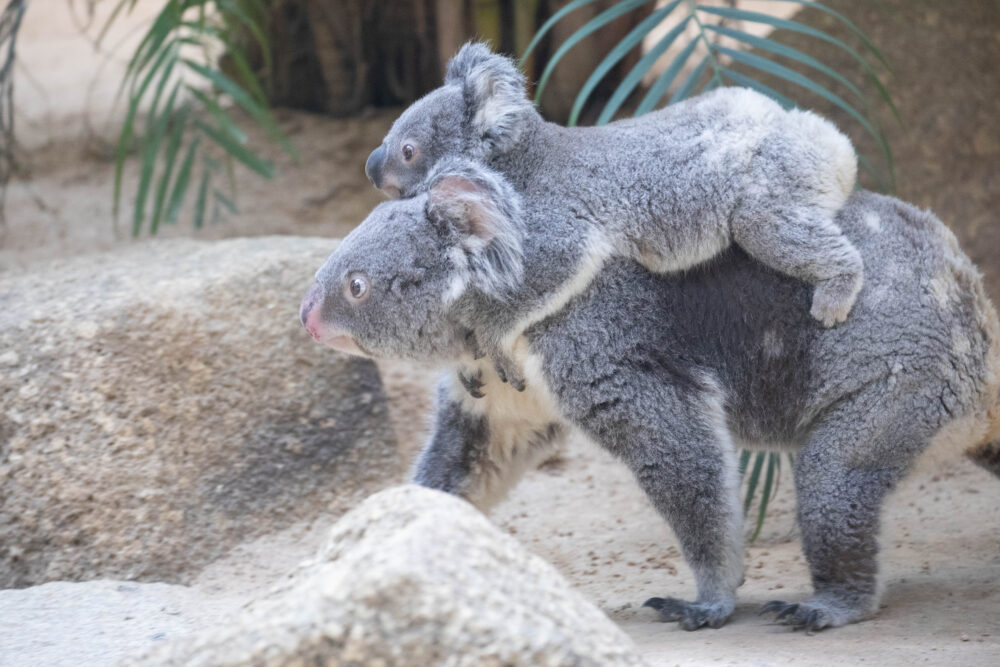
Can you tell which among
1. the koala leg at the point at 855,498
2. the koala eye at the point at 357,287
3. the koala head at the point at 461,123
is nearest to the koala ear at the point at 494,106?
the koala head at the point at 461,123

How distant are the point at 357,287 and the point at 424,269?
22cm

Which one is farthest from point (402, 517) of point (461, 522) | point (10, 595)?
point (10, 595)

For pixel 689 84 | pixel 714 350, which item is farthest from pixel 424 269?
pixel 689 84

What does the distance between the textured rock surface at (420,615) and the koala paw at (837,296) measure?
4.81ft

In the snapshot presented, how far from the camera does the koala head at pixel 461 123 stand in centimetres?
336

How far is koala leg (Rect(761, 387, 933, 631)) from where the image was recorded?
3109 millimetres

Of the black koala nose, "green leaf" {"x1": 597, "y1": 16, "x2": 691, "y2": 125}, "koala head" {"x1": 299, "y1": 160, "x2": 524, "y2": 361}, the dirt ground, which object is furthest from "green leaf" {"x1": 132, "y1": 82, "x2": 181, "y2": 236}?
"green leaf" {"x1": 597, "y1": 16, "x2": 691, "y2": 125}

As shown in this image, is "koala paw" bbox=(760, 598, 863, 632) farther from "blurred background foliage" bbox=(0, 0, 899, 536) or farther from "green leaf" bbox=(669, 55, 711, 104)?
"green leaf" bbox=(669, 55, 711, 104)

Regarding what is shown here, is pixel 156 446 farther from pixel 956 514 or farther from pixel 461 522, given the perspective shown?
pixel 956 514

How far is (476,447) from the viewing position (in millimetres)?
3668

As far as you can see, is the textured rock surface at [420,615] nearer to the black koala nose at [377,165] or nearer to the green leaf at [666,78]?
the black koala nose at [377,165]

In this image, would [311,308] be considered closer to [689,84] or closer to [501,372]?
[501,372]

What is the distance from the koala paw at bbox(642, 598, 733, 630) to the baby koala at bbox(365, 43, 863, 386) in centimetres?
88

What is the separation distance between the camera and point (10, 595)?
3.31 metres
